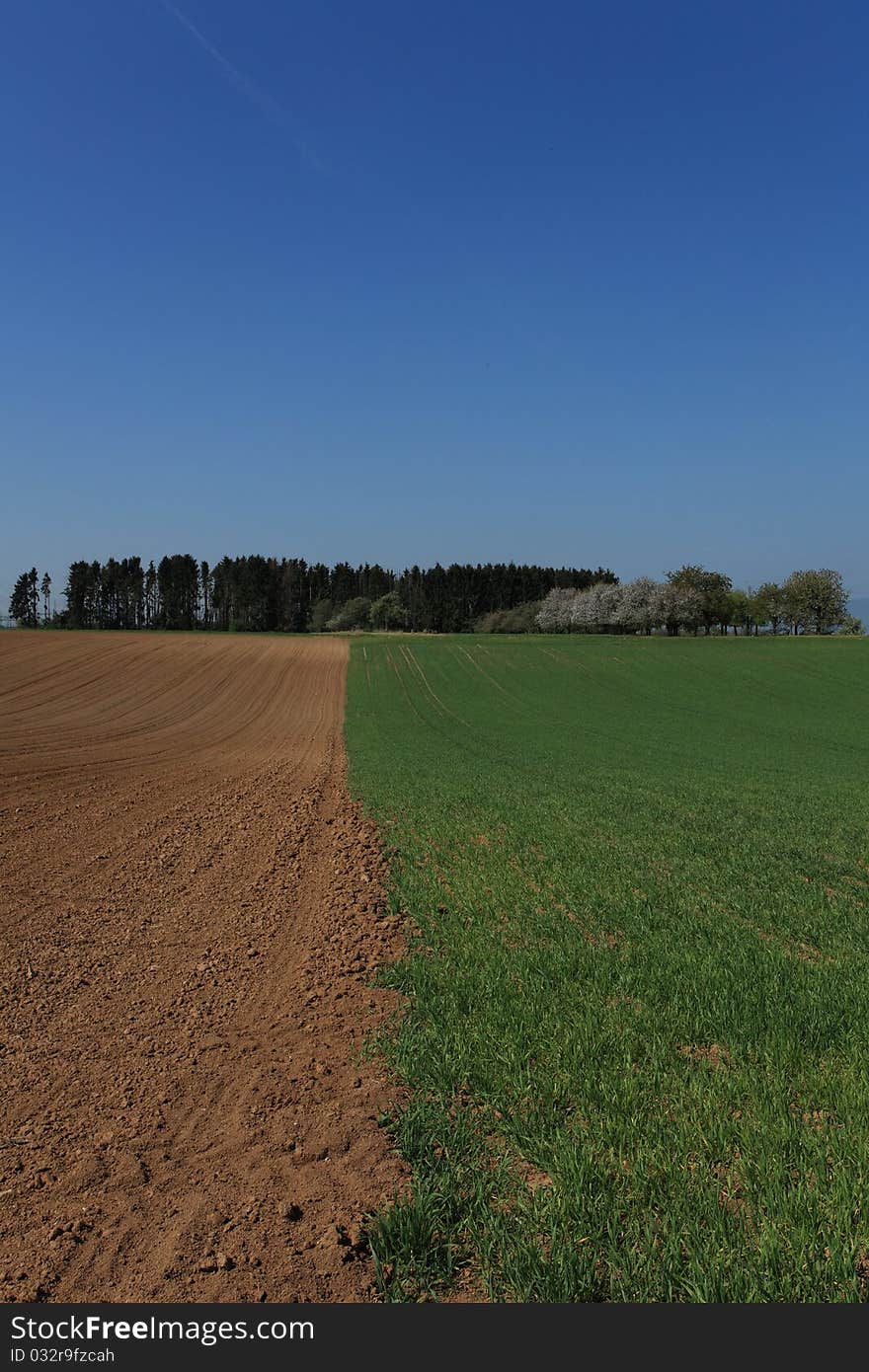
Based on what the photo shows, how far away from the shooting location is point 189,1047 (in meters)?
5.48

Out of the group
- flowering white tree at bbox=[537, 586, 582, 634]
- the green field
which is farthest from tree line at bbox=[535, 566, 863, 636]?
the green field

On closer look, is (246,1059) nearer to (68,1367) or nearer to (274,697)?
(68,1367)

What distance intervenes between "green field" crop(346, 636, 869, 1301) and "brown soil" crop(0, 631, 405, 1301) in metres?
0.46

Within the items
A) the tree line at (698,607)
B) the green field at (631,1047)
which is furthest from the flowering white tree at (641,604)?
the green field at (631,1047)

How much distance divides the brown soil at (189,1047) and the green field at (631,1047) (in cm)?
46

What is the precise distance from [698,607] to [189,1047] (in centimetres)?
11996

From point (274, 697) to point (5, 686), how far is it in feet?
50.5

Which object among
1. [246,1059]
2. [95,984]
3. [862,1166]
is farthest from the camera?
[95,984]

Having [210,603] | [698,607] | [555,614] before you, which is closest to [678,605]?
[698,607]

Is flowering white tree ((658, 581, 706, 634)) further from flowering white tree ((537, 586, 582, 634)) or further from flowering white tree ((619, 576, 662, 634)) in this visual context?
flowering white tree ((537, 586, 582, 634))

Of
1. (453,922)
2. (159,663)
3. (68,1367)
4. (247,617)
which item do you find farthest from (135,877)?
(247,617)

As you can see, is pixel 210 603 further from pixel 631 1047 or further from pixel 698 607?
pixel 631 1047

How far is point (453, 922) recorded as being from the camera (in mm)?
7734

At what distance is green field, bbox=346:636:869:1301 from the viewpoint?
3314mm
